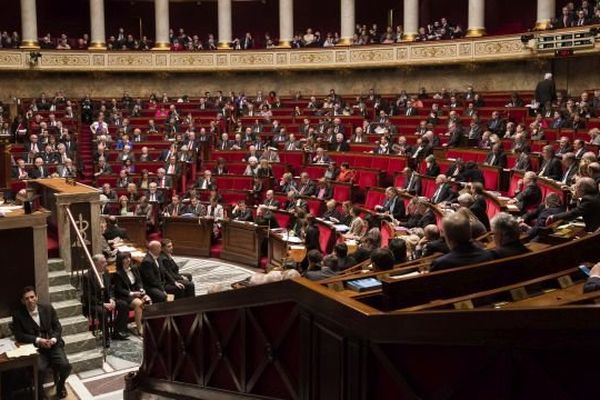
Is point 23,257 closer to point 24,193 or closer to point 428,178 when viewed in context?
point 24,193

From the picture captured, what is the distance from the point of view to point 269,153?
16.1 m

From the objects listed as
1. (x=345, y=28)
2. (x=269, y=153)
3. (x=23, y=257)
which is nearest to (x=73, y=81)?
(x=345, y=28)

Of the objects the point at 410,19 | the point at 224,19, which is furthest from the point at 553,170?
the point at 224,19

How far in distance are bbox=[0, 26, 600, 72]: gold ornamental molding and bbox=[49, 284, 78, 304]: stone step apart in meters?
15.1

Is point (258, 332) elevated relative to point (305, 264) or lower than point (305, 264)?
elevated

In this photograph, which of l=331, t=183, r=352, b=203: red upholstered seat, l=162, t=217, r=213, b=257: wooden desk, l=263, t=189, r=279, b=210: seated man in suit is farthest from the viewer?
l=162, t=217, r=213, b=257: wooden desk

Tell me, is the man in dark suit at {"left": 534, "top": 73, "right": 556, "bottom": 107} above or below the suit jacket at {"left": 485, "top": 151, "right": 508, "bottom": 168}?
above

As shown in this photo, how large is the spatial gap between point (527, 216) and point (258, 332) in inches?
212

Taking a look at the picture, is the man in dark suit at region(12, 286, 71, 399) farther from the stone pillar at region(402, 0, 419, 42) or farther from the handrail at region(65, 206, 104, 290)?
the stone pillar at region(402, 0, 419, 42)

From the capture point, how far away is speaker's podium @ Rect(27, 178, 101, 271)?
8594 mm

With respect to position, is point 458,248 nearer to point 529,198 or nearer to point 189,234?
point 529,198

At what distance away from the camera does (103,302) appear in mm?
7875

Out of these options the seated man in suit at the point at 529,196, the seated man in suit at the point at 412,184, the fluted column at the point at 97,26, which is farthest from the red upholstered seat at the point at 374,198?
the fluted column at the point at 97,26

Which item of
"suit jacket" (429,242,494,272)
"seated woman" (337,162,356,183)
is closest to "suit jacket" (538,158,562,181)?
"seated woman" (337,162,356,183)
